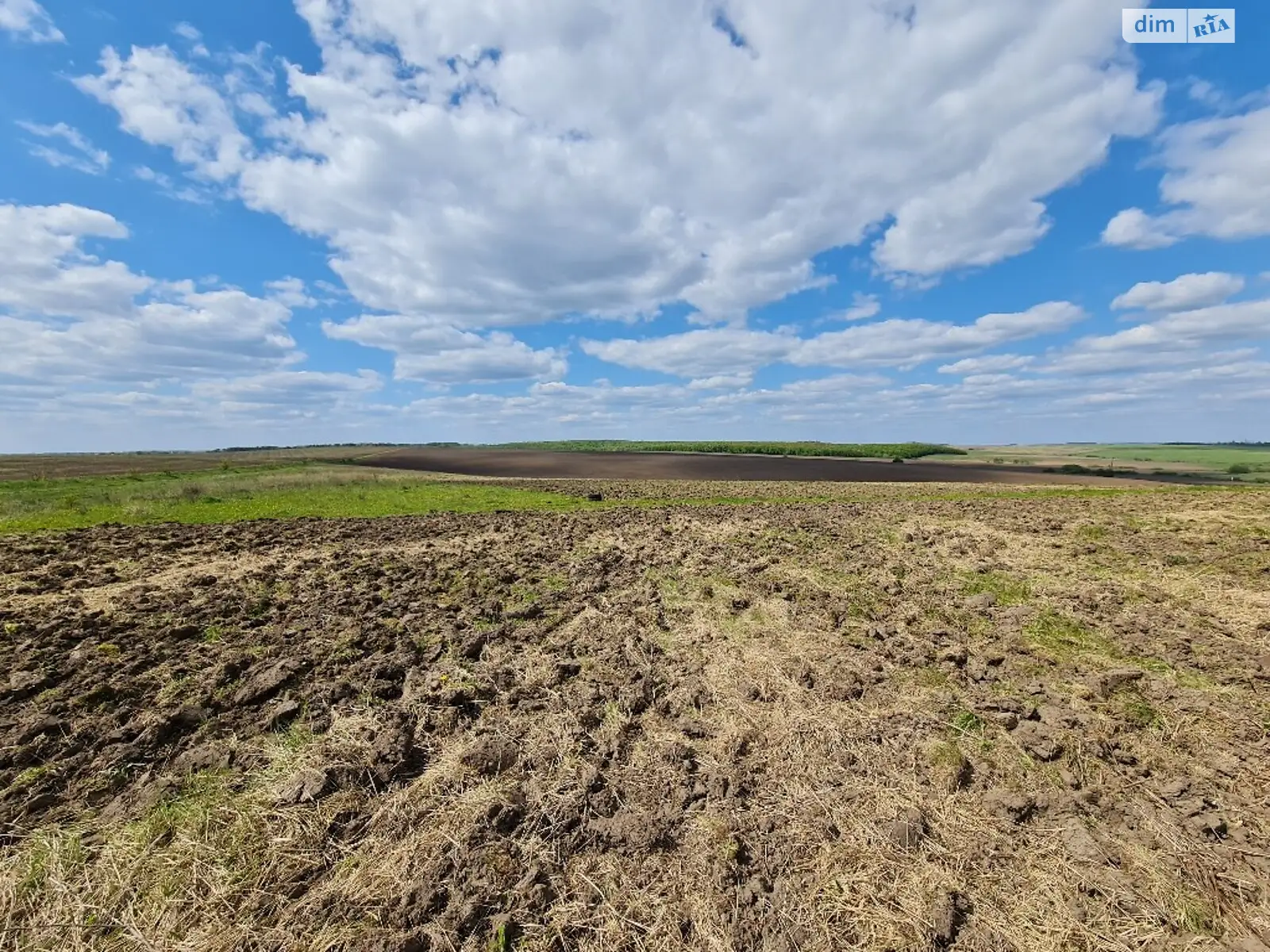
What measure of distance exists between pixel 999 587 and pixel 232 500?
3897 centimetres

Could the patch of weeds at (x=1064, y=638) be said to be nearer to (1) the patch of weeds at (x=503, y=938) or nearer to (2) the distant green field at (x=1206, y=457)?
(1) the patch of weeds at (x=503, y=938)

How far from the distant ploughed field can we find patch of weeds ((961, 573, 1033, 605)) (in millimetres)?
46027

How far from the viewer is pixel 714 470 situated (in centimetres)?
7219

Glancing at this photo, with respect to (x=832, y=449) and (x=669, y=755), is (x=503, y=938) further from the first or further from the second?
(x=832, y=449)

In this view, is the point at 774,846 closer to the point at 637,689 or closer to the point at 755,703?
the point at 755,703

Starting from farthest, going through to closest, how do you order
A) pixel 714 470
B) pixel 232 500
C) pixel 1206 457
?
pixel 1206 457
pixel 714 470
pixel 232 500

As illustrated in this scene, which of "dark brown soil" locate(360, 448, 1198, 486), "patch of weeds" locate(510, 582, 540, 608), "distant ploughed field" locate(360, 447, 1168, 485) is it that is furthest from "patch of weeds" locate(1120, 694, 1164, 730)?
"distant ploughed field" locate(360, 447, 1168, 485)

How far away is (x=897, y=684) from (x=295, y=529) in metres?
22.7

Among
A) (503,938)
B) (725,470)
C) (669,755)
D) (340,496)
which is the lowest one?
(503,938)

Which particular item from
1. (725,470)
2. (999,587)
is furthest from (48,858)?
(725,470)

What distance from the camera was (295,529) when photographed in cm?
2147

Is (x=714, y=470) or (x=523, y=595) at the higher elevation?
(x=714, y=470)

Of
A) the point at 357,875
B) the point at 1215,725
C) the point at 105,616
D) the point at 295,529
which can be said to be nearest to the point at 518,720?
the point at 357,875

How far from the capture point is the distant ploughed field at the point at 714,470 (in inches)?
2426
